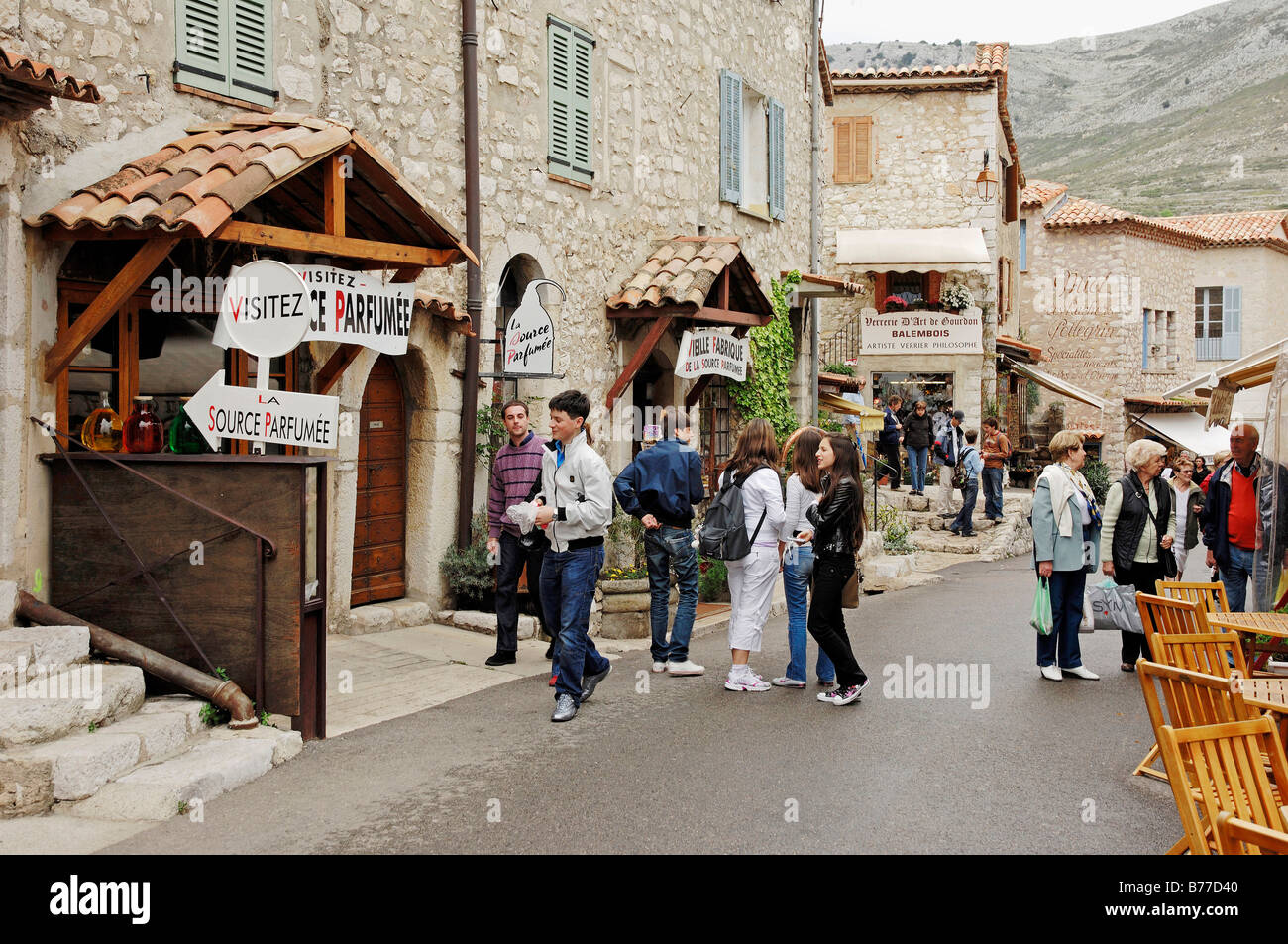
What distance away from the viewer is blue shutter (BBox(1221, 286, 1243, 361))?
113 feet

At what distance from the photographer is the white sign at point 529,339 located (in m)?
9.81

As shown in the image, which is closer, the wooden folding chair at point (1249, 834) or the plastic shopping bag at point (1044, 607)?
the wooden folding chair at point (1249, 834)

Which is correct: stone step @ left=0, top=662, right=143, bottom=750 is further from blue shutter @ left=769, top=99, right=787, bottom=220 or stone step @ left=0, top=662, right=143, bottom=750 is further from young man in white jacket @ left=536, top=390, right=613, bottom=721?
blue shutter @ left=769, top=99, right=787, bottom=220

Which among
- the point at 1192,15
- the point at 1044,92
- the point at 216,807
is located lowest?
the point at 216,807

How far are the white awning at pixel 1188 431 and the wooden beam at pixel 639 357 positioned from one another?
812 inches

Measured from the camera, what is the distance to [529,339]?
9859mm

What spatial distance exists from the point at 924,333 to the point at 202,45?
18894mm

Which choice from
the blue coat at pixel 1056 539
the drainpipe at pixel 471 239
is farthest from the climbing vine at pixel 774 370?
the blue coat at pixel 1056 539

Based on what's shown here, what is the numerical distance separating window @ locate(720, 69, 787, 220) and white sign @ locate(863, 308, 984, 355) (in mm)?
8575

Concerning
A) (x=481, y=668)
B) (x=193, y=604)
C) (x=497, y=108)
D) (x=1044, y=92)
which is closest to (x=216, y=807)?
(x=193, y=604)

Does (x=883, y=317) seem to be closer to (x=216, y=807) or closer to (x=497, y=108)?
(x=497, y=108)

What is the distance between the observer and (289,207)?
818 cm

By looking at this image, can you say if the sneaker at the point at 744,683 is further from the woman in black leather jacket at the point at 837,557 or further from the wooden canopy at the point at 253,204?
the wooden canopy at the point at 253,204

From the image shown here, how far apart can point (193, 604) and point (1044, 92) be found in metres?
110
